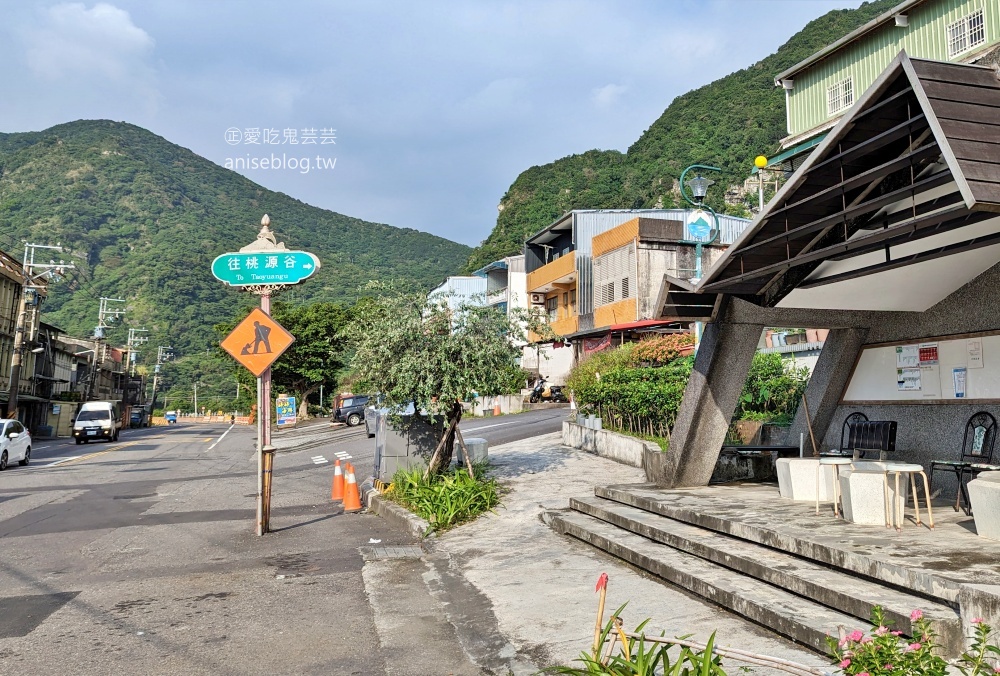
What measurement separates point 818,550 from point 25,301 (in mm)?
43668

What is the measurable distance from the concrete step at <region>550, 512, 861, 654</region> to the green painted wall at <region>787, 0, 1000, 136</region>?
65.9ft

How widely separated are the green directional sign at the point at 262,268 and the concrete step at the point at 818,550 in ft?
18.1

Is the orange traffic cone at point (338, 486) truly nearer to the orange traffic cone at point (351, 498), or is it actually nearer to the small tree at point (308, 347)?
the orange traffic cone at point (351, 498)

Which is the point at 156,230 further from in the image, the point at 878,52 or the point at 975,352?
the point at 975,352

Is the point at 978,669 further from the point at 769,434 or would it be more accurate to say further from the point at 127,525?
the point at 127,525

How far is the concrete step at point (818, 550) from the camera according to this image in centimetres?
450

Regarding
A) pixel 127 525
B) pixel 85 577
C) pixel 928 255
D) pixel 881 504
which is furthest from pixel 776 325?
pixel 127 525

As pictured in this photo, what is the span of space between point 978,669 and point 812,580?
231cm

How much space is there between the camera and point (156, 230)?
102188 millimetres

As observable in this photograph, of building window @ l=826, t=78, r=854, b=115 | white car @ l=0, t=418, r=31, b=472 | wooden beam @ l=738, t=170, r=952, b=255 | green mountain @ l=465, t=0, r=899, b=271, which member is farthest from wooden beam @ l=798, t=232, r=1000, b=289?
green mountain @ l=465, t=0, r=899, b=271

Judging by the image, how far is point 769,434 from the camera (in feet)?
39.5

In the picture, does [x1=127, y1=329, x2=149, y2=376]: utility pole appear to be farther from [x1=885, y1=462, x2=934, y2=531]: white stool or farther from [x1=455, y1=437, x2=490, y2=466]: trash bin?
[x1=885, y1=462, x2=934, y2=531]: white stool

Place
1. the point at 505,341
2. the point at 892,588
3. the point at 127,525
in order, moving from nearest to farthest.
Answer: the point at 892,588 < the point at 127,525 < the point at 505,341

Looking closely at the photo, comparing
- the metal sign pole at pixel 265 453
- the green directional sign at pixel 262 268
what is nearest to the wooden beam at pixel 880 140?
the green directional sign at pixel 262 268
